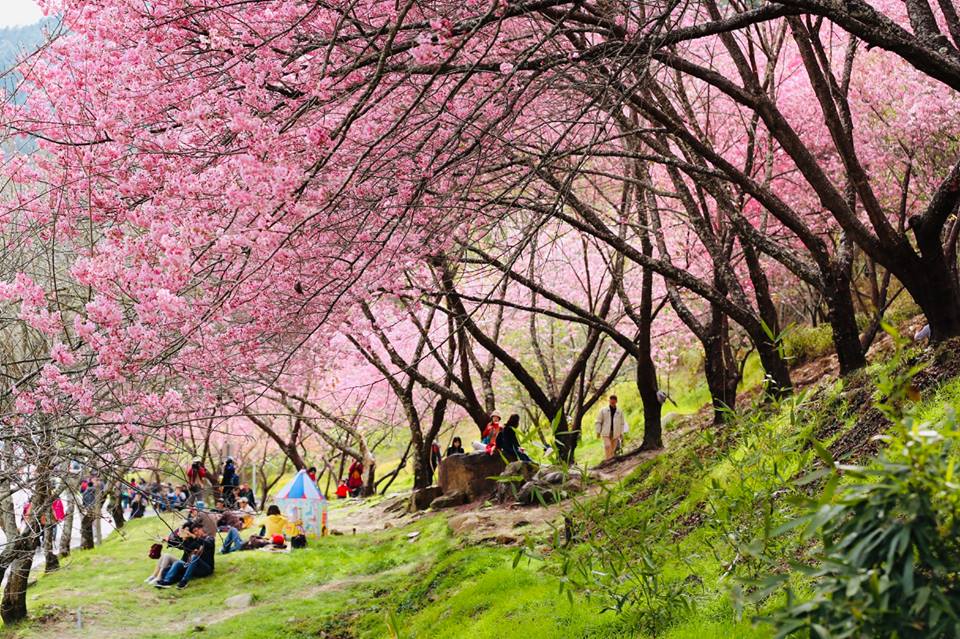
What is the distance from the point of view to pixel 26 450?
6453mm

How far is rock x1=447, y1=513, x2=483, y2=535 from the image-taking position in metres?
12.1

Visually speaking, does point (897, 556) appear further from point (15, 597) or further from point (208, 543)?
point (208, 543)

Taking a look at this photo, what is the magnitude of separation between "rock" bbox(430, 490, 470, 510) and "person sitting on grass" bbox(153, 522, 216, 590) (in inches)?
169

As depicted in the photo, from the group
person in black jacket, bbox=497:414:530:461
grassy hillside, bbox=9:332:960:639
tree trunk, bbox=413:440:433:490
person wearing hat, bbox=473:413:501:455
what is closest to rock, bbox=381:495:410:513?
tree trunk, bbox=413:440:433:490

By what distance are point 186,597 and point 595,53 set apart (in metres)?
11.3

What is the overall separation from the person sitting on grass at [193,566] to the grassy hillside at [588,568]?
0.81 feet

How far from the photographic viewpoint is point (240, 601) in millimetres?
12891

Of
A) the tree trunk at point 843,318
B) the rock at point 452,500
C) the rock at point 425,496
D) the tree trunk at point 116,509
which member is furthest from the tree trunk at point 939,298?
the tree trunk at point 116,509

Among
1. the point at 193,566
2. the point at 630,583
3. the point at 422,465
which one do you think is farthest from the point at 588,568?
the point at 422,465

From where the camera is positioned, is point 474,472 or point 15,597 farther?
point 474,472

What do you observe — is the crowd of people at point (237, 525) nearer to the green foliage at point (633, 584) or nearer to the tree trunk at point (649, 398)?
the tree trunk at point (649, 398)

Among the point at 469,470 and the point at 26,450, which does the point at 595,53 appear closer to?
the point at 26,450

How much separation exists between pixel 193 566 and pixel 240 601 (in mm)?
2186

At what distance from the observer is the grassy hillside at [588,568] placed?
5242 mm
